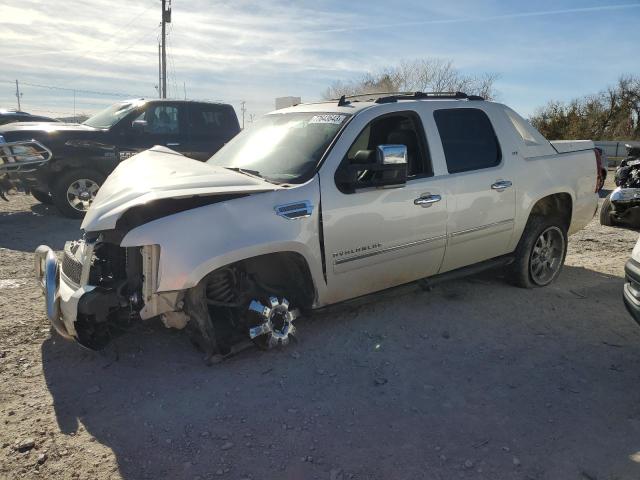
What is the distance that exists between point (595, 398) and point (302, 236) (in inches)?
84.4

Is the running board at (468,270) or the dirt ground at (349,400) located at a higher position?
the running board at (468,270)

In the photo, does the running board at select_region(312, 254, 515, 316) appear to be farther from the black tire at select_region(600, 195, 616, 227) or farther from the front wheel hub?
the black tire at select_region(600, 195, 616, 227)

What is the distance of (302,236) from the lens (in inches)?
143

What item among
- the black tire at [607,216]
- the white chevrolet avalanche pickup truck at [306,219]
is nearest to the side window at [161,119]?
the white chevrolet avalanche pickup truck at [306,219]

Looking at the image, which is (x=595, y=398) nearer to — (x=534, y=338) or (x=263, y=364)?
(x=534, y=338)

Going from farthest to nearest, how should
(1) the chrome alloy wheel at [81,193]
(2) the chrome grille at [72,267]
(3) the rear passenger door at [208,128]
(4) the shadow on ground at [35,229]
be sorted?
(3) the rear passenger door at [208,128], (1) the chrome alloy wheel at [81,193], (4) the shadow on ground at [35,229], (2) the chrome grille at [72,267]

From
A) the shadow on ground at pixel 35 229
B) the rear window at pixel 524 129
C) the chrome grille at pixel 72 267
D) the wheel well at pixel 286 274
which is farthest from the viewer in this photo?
the shadow on ground at pixel 35 229

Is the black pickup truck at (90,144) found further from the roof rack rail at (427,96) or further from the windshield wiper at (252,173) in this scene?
the roof rack rail at (427,96)

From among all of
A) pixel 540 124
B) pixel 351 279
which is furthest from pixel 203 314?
pixel 540 124

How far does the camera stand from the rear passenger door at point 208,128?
952cm

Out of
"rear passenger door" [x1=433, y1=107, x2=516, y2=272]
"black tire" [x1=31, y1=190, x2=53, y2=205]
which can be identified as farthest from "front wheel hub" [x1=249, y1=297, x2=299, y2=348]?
"black tire" [x1=31, y1=190, x2=53, y2=205]

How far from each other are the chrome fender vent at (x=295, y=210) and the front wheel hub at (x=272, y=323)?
593 millimetres

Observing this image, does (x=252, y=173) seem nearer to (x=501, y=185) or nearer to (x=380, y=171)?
(x=380, y=171)

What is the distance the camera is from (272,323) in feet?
12.1
